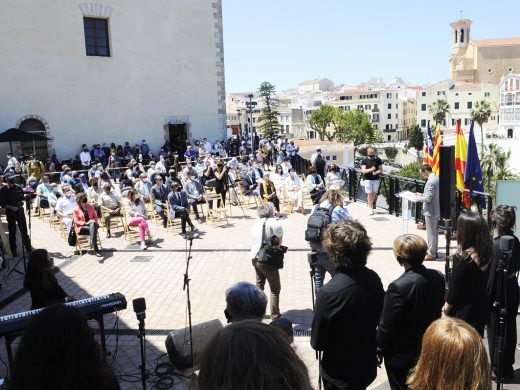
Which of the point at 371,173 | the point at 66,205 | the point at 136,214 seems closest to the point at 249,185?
the point at 371,173

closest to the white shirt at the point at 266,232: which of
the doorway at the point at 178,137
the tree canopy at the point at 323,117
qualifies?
the doorway at the point at 178,137

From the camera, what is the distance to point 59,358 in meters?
1.90

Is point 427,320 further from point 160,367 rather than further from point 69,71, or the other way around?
point 69,71

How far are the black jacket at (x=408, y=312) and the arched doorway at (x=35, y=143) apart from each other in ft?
73.2

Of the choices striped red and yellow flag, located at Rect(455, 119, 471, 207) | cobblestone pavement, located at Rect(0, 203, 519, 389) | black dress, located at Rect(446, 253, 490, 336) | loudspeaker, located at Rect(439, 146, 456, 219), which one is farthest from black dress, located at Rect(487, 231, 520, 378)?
striped red and yellow flag, located at Rect(455, 119, 471, 207)

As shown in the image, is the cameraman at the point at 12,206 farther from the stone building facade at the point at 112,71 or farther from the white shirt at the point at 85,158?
the stone building facade at the point at 112,71

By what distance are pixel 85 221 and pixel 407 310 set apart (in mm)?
8319

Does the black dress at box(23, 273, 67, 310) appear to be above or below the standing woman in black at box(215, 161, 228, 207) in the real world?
below

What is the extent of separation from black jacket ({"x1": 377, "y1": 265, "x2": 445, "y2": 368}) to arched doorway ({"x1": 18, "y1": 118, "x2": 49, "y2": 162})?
2230 centimetres

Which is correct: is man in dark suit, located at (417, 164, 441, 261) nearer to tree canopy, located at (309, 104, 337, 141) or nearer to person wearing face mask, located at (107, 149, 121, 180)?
person wearing face mask, located at (107, 149, 121, 180)

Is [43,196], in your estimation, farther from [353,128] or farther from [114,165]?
[353,128]

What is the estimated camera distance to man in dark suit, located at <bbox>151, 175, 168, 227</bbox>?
39.8 ft

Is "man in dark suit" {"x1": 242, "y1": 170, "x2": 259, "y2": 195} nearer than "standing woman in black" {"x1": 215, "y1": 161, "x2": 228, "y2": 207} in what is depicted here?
No

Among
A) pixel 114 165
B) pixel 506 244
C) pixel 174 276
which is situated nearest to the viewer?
pixel 506 244
